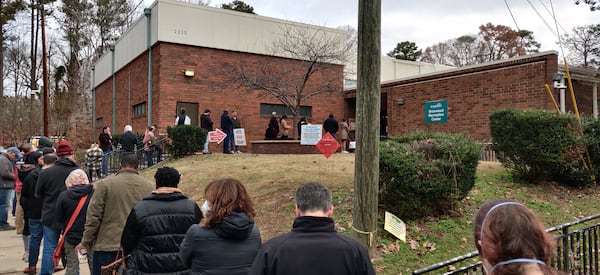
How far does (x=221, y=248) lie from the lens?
2971 mm

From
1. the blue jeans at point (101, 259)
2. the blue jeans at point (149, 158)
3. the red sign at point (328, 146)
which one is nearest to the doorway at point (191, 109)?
the blue jeans at point (149, 158)

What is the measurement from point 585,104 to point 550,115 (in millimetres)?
11249

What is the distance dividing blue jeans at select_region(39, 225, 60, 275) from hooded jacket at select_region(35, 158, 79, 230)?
109 mm

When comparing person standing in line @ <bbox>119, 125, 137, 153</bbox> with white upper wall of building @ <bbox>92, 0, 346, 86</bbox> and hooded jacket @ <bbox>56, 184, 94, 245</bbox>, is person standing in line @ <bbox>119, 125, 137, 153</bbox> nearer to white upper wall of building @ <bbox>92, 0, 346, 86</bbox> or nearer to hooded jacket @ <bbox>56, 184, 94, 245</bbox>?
white upper wall of building @ <bbox>92, 0, 346, 86</bbox>

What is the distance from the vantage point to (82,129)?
3531cm

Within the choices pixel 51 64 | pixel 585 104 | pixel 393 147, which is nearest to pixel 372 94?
pixel 393 147

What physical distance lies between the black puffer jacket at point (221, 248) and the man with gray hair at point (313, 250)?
2.00 feet

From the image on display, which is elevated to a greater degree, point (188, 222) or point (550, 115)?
point (550, 115)

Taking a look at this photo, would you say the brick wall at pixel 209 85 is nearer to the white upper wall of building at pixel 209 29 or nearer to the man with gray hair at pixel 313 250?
the white upper wall of building at pixel 209 29

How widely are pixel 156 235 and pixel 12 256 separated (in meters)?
5.54

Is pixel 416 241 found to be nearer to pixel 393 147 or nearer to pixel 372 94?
pixel 393 147

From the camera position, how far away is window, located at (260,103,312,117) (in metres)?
22.6

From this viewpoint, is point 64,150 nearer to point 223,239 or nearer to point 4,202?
point 223,239

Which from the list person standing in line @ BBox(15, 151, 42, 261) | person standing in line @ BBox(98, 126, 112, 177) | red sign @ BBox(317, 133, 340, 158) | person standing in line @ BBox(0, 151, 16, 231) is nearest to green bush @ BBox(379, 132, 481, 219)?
red sign @ BBox(317, 133, 340, 158)
